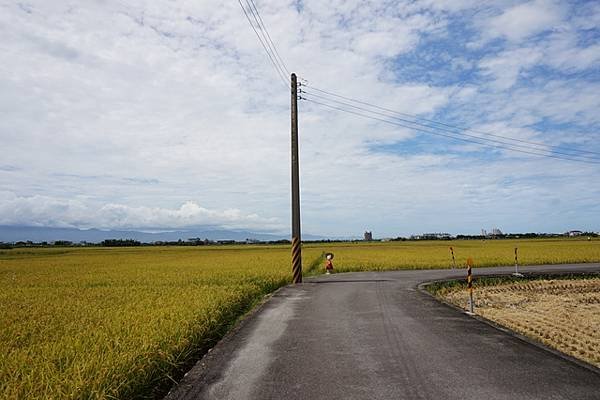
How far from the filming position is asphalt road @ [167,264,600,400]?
512cm

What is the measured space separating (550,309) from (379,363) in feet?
30.0

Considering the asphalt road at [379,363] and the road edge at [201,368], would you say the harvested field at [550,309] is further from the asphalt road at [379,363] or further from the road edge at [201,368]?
the road edge at [201,368]

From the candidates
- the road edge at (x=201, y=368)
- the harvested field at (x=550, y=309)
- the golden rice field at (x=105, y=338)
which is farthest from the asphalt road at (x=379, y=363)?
the harvested field at (x=550, y=309)

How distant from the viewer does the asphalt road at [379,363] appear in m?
5.12

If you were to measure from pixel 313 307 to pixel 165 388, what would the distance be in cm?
635

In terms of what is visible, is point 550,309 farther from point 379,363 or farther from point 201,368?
point 201,368

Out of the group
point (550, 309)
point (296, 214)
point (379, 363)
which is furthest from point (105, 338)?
point (296, 214)

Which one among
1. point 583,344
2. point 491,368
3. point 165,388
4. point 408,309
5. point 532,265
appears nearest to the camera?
point 165,388

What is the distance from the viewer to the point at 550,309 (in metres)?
12.8

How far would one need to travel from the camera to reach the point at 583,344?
26.4ft

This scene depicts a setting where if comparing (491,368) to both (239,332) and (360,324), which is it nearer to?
(360,324)

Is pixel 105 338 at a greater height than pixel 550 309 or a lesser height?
greater

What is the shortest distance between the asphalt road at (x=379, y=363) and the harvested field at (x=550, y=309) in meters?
1.05

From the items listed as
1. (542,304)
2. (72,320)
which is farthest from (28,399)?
(542,304)
